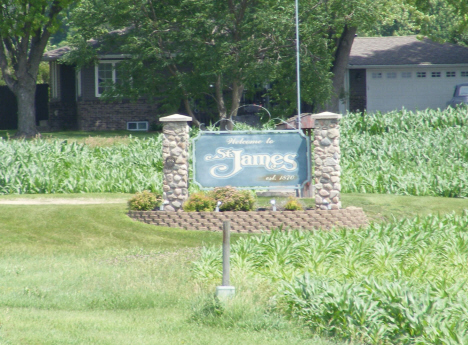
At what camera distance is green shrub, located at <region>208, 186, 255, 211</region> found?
41.1ft

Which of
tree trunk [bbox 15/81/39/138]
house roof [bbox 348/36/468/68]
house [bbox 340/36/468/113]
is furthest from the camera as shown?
house [bbox 340/36/468/113]

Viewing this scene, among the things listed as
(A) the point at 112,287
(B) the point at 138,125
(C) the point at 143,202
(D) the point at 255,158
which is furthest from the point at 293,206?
(B) the point at 138,125

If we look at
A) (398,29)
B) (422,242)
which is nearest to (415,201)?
(422,242)

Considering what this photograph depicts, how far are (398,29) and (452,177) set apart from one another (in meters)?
51.7

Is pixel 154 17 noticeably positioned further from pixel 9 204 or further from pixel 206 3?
pixel 9 204

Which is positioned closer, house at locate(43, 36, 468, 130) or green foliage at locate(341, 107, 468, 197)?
green foliage at locate(341, 107, 468, 197)

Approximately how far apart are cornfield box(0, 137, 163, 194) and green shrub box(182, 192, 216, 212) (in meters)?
2.97

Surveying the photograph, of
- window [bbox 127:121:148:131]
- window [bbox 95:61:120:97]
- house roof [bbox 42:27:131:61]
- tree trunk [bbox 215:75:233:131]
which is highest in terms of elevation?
house roof [bbox 42:27:131:61]

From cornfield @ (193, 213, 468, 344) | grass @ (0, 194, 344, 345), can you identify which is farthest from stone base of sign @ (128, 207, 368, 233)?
cornfield @ (193, 213, 468, 344)

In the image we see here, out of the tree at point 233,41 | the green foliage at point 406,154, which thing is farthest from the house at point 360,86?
the green foliage at point 406,154

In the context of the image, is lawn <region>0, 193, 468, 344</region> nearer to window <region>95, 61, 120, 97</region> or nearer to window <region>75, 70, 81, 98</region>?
window <region>95, 61, 120, 97</region>

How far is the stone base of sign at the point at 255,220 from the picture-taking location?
40.2 ft

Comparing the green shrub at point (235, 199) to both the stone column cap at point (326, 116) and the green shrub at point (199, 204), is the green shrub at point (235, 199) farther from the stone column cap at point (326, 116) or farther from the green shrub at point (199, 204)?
the stone column cap at point (326, 116)

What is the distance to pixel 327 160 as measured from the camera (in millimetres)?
12797
